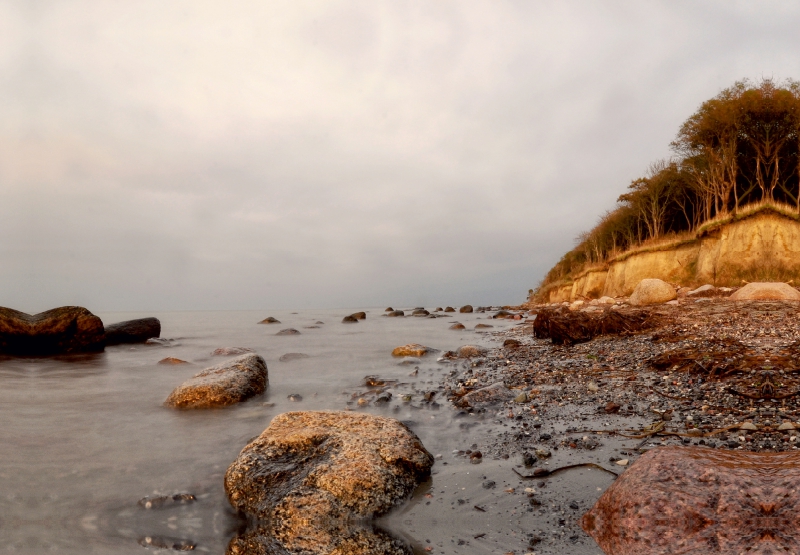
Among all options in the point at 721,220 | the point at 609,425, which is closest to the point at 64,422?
the point at 609,425

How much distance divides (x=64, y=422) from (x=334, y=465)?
4972 mm

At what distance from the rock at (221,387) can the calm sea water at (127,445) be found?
8.6 inches

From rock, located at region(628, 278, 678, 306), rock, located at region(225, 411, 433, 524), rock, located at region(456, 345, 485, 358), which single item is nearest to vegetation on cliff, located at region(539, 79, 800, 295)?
rock, located at region(628, 278, 678, 306)

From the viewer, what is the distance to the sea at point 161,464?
305cm

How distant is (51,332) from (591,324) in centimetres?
1637

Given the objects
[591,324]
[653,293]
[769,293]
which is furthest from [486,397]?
[653,293]

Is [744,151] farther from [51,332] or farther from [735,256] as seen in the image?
[51,332]

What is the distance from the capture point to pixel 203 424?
592 centimetres

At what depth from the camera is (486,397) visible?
20.2ft

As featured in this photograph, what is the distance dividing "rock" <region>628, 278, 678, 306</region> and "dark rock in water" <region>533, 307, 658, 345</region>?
9591 mm

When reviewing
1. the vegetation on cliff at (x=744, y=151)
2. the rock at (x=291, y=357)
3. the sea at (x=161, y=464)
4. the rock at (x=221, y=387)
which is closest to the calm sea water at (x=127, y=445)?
the sea at (x=161, y=464)

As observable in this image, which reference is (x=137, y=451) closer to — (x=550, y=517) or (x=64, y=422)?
(x=64, y=422)

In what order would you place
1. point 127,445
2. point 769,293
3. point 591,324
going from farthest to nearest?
1. point 769,293
2. point 591,324
3. point 127,445

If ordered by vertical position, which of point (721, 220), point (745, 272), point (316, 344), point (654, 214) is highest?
point (654, 214)
